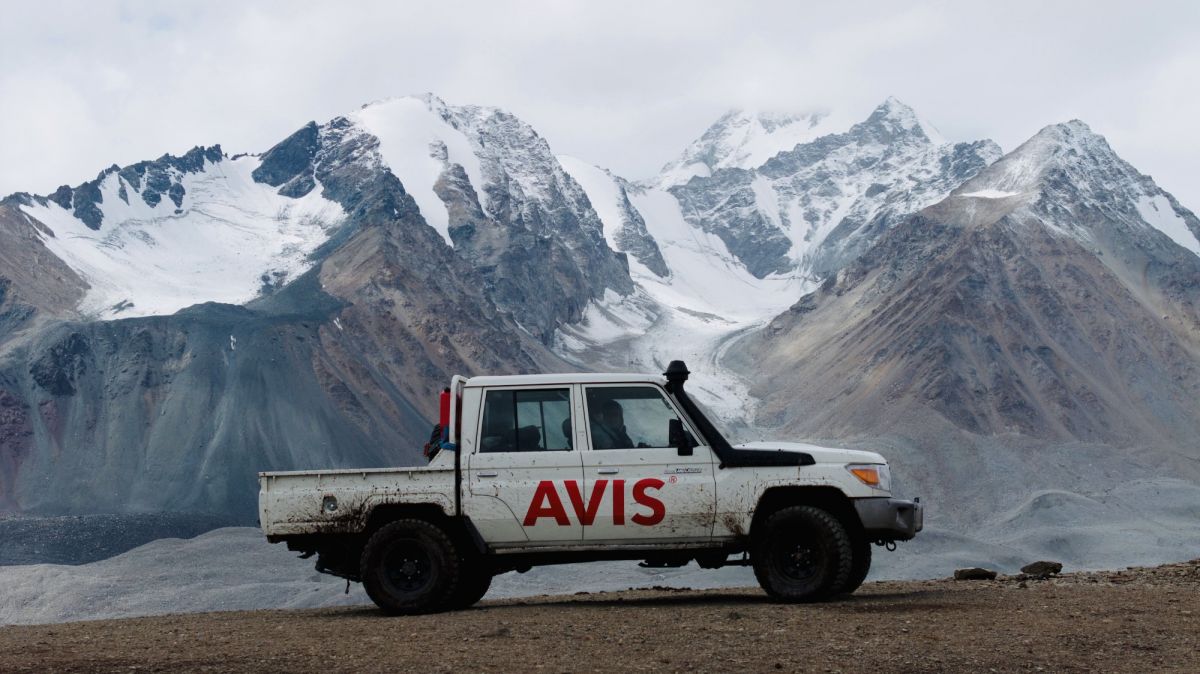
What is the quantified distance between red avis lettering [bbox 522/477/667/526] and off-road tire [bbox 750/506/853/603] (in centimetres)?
115

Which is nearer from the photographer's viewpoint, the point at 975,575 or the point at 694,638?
the point at 694,638

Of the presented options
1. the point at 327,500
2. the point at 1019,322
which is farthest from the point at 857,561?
the point at 1019,322

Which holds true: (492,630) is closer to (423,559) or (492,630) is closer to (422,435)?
(423,559)

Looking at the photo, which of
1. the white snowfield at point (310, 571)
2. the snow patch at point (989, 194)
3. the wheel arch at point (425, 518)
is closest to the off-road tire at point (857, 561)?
the wheel arch at point (425, 518)

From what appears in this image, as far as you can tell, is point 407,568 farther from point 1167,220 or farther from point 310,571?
point 1167,220

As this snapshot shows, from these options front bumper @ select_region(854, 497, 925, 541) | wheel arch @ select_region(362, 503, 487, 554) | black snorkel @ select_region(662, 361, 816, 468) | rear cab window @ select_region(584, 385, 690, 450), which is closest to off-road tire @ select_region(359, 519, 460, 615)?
wheel arch @ select_region(362, 503, 487, 554)

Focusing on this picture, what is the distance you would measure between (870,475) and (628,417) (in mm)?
2661

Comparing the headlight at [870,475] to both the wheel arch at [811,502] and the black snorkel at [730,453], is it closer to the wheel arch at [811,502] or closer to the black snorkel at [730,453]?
the wheel arch at [811,502]

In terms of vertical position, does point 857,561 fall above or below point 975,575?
above

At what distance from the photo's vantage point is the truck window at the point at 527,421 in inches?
587

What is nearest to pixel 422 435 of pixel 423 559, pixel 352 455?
pixel 352 455

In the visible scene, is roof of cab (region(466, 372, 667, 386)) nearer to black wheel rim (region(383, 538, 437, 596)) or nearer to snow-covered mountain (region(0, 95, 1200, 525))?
black wheel rim (region(383, 538, 437, 596))

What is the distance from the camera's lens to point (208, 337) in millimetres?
106500

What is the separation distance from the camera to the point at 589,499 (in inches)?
580
